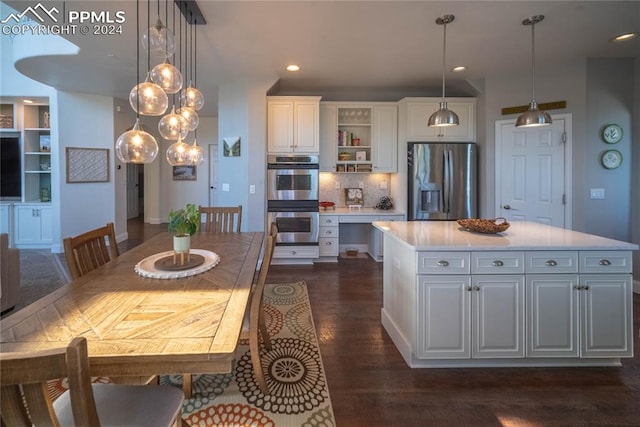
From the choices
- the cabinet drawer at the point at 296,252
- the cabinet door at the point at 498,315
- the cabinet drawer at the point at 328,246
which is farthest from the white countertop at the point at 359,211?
the cabinet door at the point at 498,315

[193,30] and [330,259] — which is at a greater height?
[193,30]

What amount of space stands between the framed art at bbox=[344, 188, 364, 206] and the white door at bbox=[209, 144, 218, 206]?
455cm

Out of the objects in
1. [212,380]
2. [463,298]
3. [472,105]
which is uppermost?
[472,105]

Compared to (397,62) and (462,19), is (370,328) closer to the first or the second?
(462,19)

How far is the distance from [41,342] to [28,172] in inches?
253

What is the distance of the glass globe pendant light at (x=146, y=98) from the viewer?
71.9 inches

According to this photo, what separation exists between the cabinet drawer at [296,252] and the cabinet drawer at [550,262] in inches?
120

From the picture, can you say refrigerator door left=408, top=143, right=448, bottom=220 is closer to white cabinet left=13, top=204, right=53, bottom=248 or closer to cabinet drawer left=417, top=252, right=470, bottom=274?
cabinet drawer left=417, top=252, right=470, bottom=274

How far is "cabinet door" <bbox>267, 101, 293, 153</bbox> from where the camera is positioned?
477 centimetres

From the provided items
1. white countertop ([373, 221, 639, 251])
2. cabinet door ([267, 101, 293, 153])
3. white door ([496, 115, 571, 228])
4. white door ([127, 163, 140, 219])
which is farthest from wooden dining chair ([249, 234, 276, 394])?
white door ([127, 163, 140, 219])

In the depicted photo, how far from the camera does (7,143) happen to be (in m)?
5.69

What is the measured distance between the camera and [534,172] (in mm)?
4246

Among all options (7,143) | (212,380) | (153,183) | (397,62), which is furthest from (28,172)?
(397,62)

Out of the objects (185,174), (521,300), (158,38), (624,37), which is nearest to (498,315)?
(521,300)
